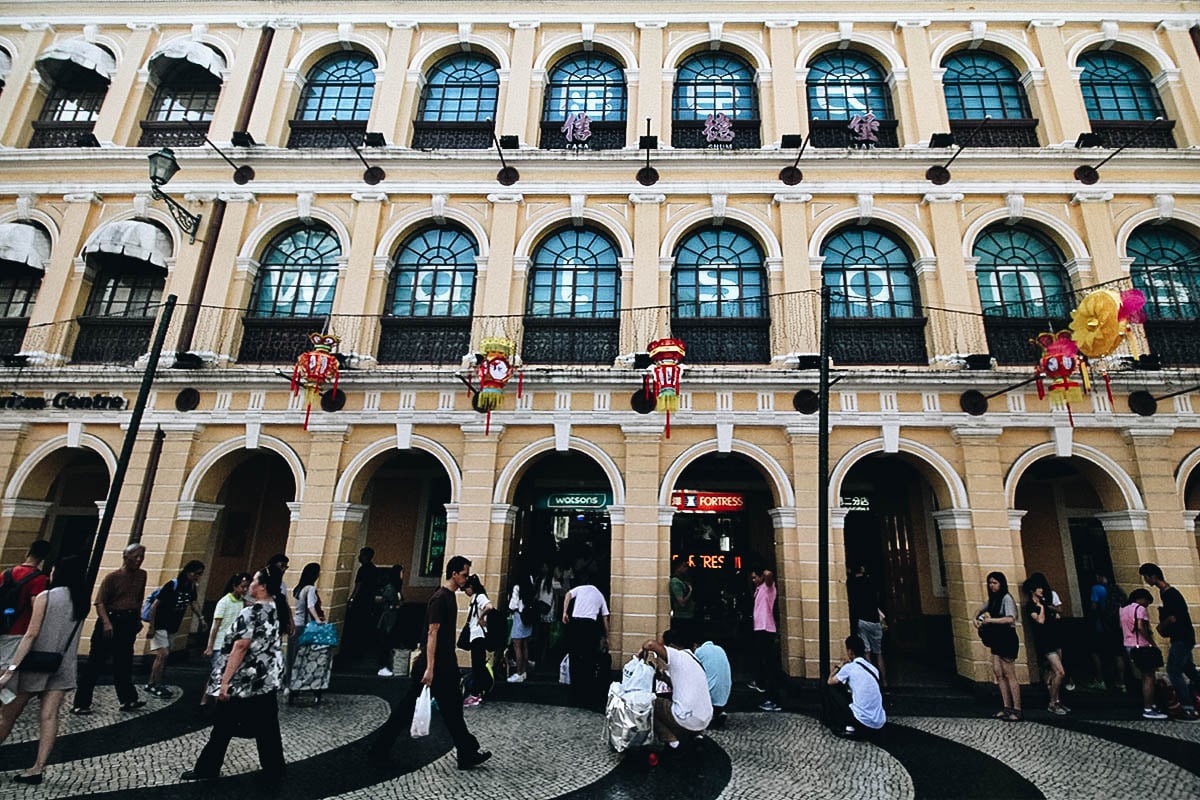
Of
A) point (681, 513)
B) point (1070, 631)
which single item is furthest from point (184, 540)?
point (1070, 631)

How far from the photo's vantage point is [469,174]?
41.1 ft

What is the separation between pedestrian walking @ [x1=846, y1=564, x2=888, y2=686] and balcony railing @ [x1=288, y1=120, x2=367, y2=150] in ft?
46.3

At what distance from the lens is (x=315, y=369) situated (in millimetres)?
10398

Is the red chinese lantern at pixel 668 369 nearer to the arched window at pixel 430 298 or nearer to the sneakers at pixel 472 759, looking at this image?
the arched window at pixel 430 298

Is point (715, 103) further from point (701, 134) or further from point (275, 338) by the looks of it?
point (275, 338)

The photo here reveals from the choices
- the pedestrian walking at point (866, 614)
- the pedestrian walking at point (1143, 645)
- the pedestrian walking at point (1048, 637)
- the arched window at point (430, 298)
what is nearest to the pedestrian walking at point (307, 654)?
the arched window at point (430, 298)

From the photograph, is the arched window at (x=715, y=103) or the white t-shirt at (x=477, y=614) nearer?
the white t-shirt at (x=477, y=614)

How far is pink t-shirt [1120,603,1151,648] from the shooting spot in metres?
8.16

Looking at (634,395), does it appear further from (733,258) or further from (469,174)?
(469,174)

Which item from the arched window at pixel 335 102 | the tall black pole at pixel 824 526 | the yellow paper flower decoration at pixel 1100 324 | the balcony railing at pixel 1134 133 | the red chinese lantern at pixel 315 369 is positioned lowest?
the tall black pole at pixel 824 526

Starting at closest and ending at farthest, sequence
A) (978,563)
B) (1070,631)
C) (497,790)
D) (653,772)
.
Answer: (497,790)
(653,772)
(978,563)
(1070,631)

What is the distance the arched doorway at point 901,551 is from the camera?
12.3 metres

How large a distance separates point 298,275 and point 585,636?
390 inches

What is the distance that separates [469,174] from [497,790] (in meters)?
11.5
